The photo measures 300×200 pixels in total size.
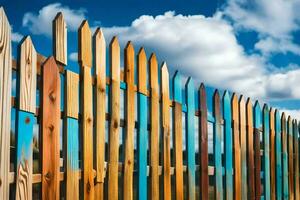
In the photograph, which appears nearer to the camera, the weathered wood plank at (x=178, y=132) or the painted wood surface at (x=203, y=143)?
the weathered wood plank at (x=178, y=132)

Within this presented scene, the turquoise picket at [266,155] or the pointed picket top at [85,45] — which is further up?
the pointed picket top at [85,45]

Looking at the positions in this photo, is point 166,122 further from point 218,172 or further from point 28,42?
point 28,42

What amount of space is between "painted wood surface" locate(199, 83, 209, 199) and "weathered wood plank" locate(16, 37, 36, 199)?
2684mm

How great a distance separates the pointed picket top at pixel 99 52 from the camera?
4145mm

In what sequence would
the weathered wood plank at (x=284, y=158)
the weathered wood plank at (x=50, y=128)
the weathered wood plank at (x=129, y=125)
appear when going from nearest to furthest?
the weathered wood plank at (x=50, y=128) < the weathered wood plank at (x=129, y=125) < the weathered wood plank at (x=284, y=158)

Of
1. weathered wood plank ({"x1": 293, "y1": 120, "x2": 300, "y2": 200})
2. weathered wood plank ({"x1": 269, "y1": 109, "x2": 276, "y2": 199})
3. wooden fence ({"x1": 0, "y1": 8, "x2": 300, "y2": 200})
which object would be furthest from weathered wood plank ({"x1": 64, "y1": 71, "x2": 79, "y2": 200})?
weathered wood plank ({"x1": 293, "y1": 120, "x2": 300, "y2": 200})

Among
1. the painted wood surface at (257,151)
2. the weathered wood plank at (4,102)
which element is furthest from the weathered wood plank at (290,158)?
the weathered wood plank at (4,102)

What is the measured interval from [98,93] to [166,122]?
1.17 metres

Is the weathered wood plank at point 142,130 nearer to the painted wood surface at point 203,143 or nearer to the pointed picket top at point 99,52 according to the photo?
the pointed picket top at point 99,52

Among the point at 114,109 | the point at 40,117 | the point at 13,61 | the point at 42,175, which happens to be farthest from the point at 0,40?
the point at 114,109

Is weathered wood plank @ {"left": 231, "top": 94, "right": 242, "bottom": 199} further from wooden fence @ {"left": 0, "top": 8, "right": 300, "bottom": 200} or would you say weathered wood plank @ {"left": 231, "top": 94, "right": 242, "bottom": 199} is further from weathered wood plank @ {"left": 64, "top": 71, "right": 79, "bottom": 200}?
weathered wood plank @ {"left": 64, "top": 71, "right": 79, "bottom": 200}

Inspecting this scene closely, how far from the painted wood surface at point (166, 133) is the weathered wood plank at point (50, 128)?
1.56m

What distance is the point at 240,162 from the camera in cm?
690

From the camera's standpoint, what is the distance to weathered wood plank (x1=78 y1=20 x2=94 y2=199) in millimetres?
3939
